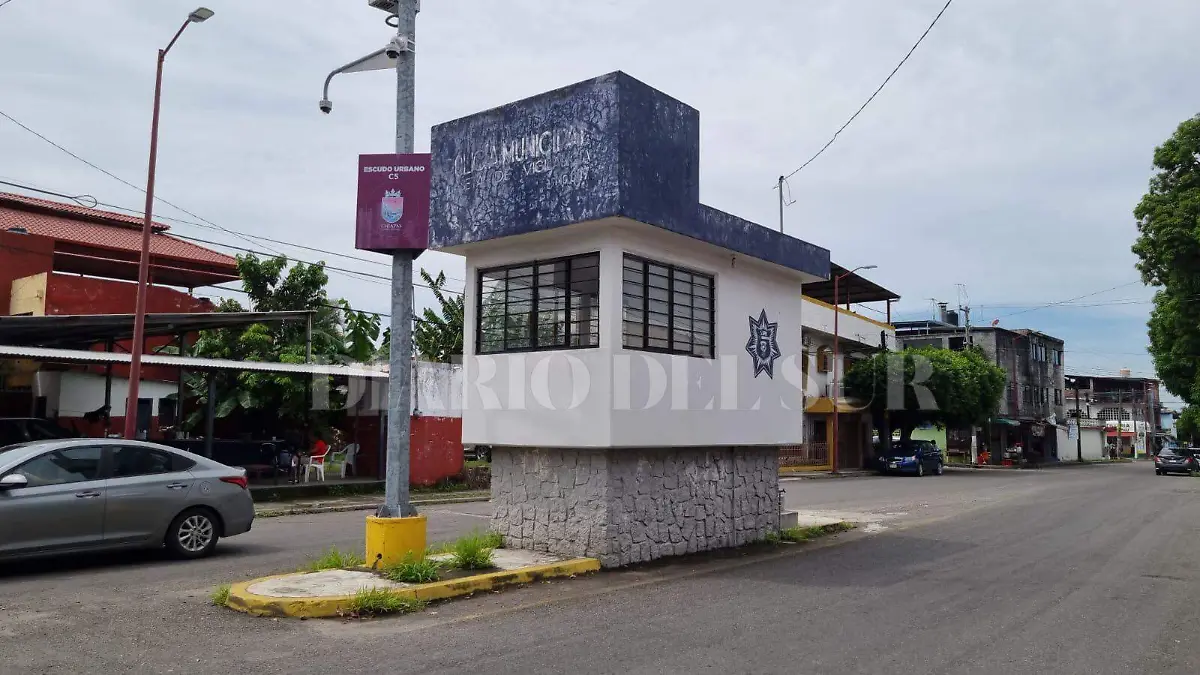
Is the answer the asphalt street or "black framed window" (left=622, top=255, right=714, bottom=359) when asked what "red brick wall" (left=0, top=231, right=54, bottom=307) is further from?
"black framed window" (left=622, top=255, right=714, bottom=359)

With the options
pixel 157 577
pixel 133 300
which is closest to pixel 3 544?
pixel 157 577

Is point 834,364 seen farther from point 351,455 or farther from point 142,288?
point 142,288

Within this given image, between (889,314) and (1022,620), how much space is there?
41262 mm

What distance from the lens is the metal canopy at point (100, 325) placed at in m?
19.0

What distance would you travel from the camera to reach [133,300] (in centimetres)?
2709

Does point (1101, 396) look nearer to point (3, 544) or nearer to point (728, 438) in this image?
point (728, 438)

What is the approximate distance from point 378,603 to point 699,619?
9.33ft

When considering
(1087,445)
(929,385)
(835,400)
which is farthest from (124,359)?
(1087,445)

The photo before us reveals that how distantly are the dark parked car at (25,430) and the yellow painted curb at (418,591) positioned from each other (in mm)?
14432

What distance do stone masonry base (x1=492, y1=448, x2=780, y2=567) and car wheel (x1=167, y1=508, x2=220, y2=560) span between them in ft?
11.5

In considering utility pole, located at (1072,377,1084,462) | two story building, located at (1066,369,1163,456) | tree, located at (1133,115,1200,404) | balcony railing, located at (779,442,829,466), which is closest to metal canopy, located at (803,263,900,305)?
balcony railing, located at (779,442,829,466)

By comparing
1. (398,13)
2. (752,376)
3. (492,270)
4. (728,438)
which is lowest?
(728,438)

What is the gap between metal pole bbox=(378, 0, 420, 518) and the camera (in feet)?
30.9

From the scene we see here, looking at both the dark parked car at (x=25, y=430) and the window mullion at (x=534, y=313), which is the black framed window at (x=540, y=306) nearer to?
the window mullion at (x=534, y=313)
